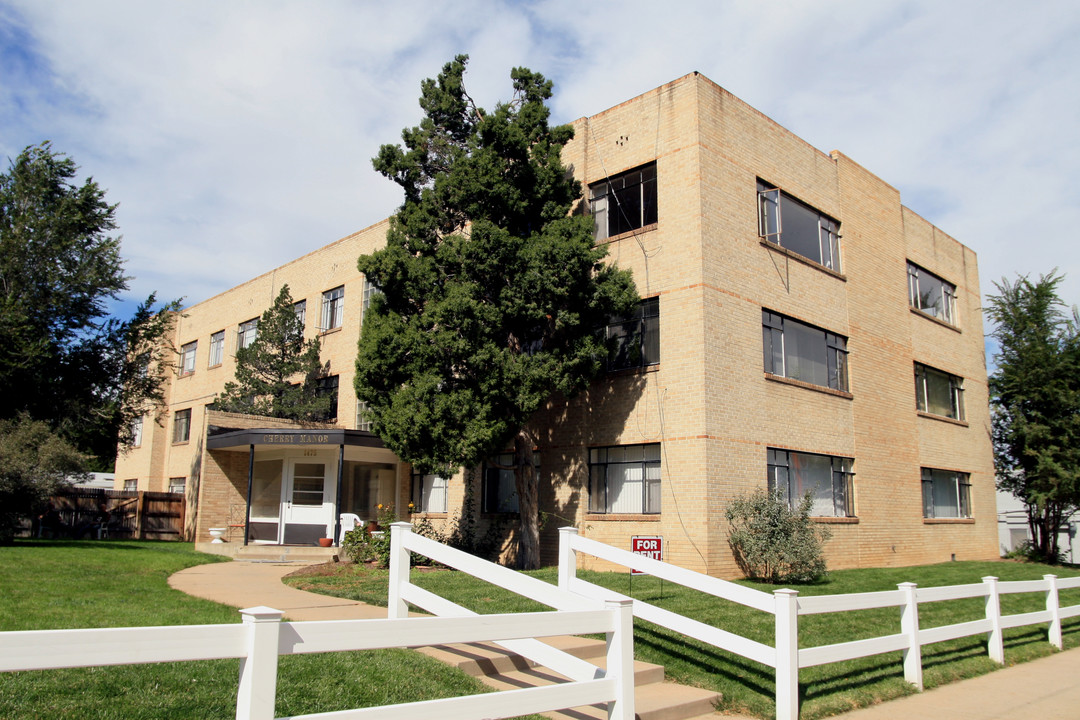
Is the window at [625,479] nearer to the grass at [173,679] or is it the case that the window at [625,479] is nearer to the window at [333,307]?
the grass at [173,679]

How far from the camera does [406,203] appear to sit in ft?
58.3

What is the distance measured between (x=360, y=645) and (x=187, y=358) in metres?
34.2

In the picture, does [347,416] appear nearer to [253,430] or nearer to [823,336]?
[253,430]

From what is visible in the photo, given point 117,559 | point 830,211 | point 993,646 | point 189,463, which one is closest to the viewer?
point 993,646

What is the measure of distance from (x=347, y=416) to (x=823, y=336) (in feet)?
46.8

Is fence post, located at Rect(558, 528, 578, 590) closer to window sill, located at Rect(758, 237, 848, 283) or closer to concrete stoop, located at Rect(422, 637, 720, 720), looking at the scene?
concrete stoop, located at Rect(422, 637, 720, 720)

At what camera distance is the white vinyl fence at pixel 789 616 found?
24.1 ft

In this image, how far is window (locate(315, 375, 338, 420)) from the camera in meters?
26.9

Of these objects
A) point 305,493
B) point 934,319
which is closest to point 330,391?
point 305,493

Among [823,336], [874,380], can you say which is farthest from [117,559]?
[874,380]

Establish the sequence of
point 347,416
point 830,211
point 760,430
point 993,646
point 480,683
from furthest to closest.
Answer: point 347,416, point 830,211, point 760,430, point 993,646, point 480,683

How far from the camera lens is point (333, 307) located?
27844 mm

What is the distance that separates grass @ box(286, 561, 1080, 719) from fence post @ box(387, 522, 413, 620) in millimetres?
1825

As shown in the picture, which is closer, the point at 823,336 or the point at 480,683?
the point at 480,683
